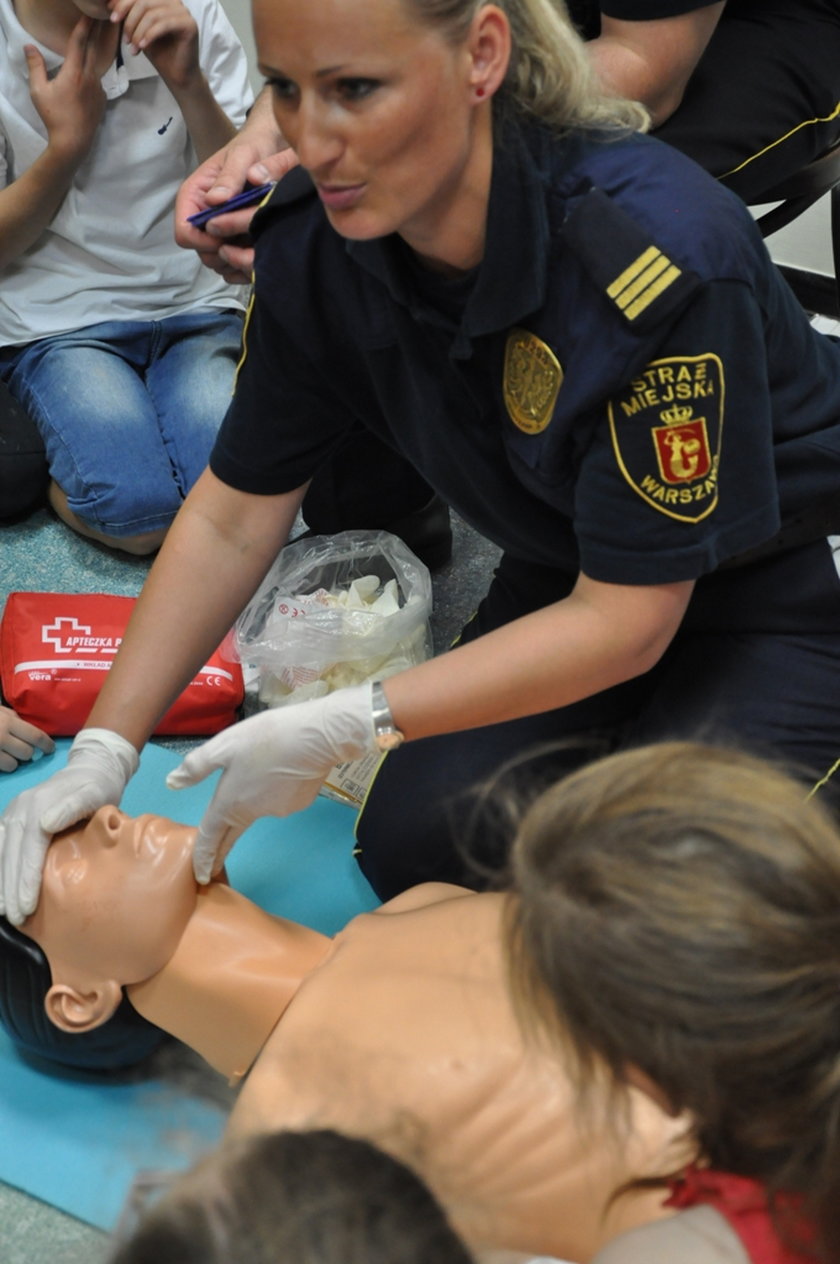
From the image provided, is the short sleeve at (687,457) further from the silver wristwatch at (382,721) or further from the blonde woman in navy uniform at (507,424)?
the silver wristwatch at (382,721)

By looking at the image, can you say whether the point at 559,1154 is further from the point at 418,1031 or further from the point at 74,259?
the point at 74,259

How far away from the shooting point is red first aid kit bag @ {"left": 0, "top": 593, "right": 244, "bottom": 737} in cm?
201

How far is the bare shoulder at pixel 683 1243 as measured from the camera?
86 centimetres

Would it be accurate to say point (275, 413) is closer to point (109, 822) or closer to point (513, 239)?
point (513, 239)

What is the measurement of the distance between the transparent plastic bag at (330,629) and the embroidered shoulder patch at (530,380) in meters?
0.70

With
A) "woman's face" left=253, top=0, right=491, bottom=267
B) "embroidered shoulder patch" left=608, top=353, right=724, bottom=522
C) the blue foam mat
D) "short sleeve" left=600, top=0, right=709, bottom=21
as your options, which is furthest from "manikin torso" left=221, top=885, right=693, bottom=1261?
"short sleeve" left=600, top=0, right=709, bottom=21

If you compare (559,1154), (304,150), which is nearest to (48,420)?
(304,150)

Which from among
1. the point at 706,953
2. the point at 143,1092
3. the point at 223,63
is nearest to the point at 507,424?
the point at 706,953

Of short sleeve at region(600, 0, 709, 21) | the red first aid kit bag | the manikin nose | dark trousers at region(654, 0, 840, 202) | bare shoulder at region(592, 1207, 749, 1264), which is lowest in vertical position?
the red first aid kit bag

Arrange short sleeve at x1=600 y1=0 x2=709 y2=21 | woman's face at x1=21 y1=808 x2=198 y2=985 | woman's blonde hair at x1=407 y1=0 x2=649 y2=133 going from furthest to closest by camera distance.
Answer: short sleeve at x1=600 y1=0 x2=709 y2=21, woman's face at x1=21 y1=808 x2=198 y2=985, woman's blonde hair at x1=407 y1=0 x2=649 y2=133

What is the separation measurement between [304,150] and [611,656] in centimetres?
60

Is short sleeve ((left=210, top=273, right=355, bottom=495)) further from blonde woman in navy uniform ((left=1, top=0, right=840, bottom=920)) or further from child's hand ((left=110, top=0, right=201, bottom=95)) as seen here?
child's hand ((left=110, top=0, right=201, bottom=95))

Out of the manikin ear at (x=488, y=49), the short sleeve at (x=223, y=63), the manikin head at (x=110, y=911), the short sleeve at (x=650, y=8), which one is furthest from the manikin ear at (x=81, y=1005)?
the short sleeve at (x=223, y=63)

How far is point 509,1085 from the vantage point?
1218mm
